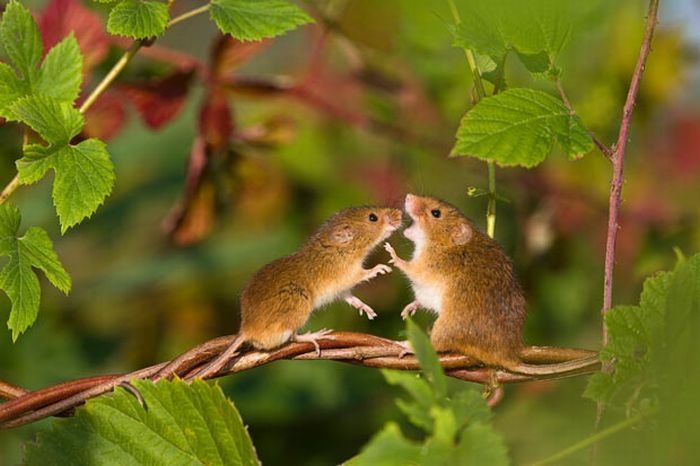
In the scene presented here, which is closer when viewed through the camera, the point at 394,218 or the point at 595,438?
the point at 595,438

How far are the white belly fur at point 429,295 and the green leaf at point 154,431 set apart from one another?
0.39 m

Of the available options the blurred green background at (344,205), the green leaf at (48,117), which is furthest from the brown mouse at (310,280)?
the blurred green background at (344,205)

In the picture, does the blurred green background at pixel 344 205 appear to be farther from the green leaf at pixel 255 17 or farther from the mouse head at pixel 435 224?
the green leaf at pixel 255 17

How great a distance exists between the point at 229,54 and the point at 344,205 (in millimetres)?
1082

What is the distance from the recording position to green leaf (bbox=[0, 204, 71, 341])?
4.32ft

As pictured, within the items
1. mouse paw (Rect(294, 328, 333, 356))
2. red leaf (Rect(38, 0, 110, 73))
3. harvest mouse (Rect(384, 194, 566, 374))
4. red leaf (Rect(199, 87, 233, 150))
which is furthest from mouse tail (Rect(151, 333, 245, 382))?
red leaf (Rect(199, 87, 233, 150))

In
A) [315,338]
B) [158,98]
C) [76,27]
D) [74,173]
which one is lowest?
[315,338]

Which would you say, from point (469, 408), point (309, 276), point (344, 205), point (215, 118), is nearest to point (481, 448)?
point (469, 408)

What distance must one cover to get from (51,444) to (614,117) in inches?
80.4

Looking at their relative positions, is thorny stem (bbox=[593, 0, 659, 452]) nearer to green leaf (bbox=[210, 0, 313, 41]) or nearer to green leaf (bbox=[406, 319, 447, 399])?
green leaf (bbox=[406, 319, 447, 399])

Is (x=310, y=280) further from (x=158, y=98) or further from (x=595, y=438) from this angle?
(x=158, y=98)

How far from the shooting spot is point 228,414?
1303 mm

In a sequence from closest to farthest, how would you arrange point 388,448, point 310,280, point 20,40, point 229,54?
point 388,448
point 20,40
point 310,280
point 229,54

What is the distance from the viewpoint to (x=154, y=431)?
134cm
